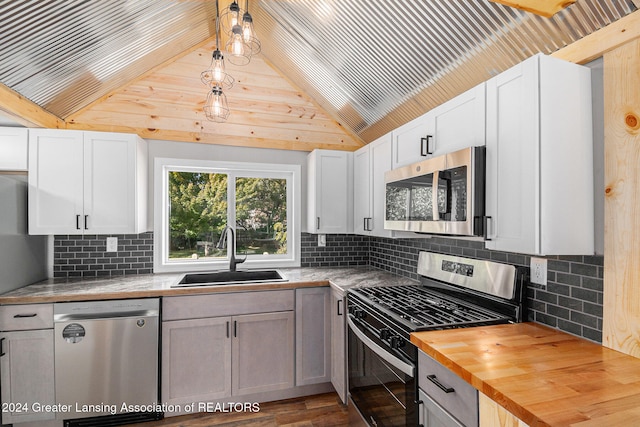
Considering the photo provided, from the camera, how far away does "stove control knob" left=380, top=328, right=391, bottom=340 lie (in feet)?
5.38

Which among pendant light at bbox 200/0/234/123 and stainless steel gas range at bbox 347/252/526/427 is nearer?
stainless steel gas range at bbox 347/252/526/427

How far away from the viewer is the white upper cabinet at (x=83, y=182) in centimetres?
241

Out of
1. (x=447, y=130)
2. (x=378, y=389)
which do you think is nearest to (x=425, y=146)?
(x=447, y=130)

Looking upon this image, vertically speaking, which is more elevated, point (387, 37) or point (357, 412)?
point (387, 37)

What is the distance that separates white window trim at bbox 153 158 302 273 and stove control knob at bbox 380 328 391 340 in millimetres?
1741

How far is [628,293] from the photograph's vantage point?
122cm

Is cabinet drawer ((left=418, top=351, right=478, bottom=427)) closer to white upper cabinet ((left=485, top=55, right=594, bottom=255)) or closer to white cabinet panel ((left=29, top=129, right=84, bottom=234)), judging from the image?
white upper cabinet ((left=485, top=55, right=594, bottom=255))

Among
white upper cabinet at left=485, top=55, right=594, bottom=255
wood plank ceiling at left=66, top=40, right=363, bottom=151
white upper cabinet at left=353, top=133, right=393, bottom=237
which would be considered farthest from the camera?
wood plank ceiling at left=66, top=40, right=363, bottom=151

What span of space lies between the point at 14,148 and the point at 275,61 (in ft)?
7.36

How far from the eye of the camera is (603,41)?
4.15ft

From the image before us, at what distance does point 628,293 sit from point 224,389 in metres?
2.45

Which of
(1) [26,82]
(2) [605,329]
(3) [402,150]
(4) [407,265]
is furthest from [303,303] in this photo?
(1) [26,82]

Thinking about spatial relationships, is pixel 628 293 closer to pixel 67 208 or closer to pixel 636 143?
pixel 636 143

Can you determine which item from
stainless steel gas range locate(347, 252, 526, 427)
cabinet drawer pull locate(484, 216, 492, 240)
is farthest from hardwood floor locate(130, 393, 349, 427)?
cabinet drawer pull locate(484, 216, 492, 240)
